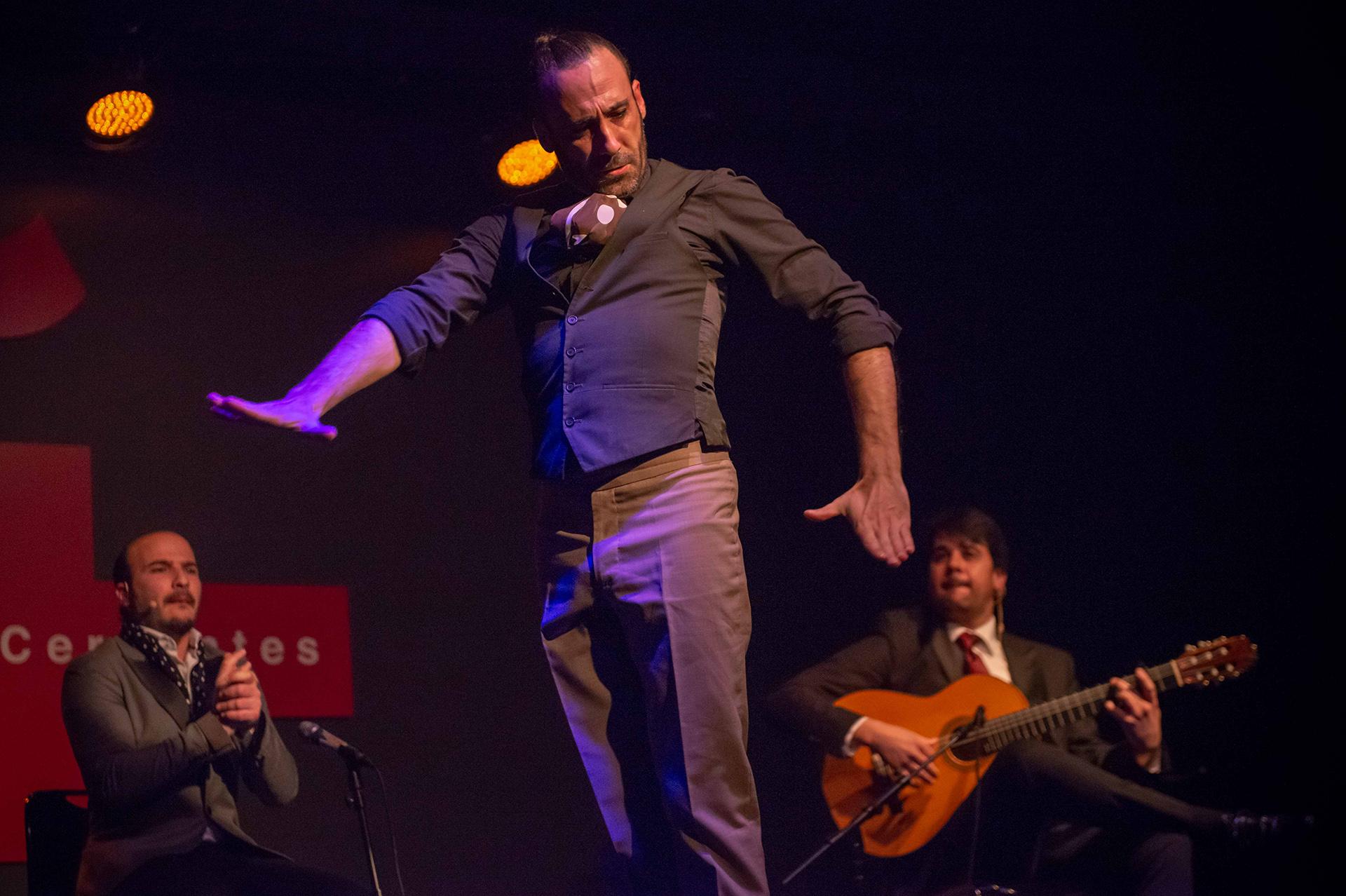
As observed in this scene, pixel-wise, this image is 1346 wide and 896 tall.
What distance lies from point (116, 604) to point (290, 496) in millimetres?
698

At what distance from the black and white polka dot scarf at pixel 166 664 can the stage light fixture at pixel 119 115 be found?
5.51 feet

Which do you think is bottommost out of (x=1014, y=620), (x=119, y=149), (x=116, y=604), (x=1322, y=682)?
(x=1322, y=682)

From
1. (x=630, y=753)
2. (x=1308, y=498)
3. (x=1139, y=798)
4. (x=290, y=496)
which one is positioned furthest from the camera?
(x=1308, y=498)

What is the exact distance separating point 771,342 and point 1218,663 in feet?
7.65

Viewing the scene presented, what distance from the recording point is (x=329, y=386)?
1954mm

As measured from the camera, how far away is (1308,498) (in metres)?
5.32

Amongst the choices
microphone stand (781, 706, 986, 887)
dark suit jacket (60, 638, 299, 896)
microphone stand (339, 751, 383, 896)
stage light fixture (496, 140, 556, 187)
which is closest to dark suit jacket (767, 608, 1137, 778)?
microphone stand (781, 706, 986, 887)

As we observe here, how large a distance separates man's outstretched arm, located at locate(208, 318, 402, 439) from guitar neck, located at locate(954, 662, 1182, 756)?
2.84 m

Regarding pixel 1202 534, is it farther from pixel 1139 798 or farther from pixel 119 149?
pixel 119 149

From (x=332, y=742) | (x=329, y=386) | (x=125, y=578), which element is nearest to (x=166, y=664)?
(x=125, y=578)

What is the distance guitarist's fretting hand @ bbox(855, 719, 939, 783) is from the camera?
4.23 m

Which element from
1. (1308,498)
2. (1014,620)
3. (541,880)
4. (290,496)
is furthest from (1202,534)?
(290,496)

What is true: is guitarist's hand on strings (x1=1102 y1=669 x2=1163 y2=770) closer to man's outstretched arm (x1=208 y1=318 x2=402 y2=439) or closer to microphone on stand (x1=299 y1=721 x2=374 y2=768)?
microphone on stand (x1=299 y1=721 x2=374 y2=768)

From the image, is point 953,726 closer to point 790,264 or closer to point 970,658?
point 970,658
